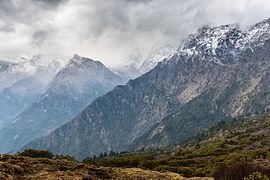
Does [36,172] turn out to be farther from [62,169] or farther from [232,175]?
[232,175]

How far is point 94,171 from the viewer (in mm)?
101188

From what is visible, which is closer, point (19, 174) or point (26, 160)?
point (19, 174)

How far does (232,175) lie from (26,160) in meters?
46.9

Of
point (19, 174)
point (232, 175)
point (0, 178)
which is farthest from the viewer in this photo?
point (232, 175)

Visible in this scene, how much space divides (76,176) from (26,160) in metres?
17.3

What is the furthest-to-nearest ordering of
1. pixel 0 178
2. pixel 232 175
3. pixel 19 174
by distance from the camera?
pixel 232 175 → pixel 19 174 → pixel 0 178

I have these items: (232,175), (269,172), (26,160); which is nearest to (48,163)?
(26,160)

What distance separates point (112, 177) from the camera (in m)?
98.8

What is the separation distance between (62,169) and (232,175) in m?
37.7

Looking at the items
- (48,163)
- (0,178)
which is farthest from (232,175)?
(0,178)

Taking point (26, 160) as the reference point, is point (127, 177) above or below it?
below

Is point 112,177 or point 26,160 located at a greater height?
point 26,160

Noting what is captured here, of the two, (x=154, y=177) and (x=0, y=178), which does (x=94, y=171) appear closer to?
(x=154, y=177)

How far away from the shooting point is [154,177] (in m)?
100
